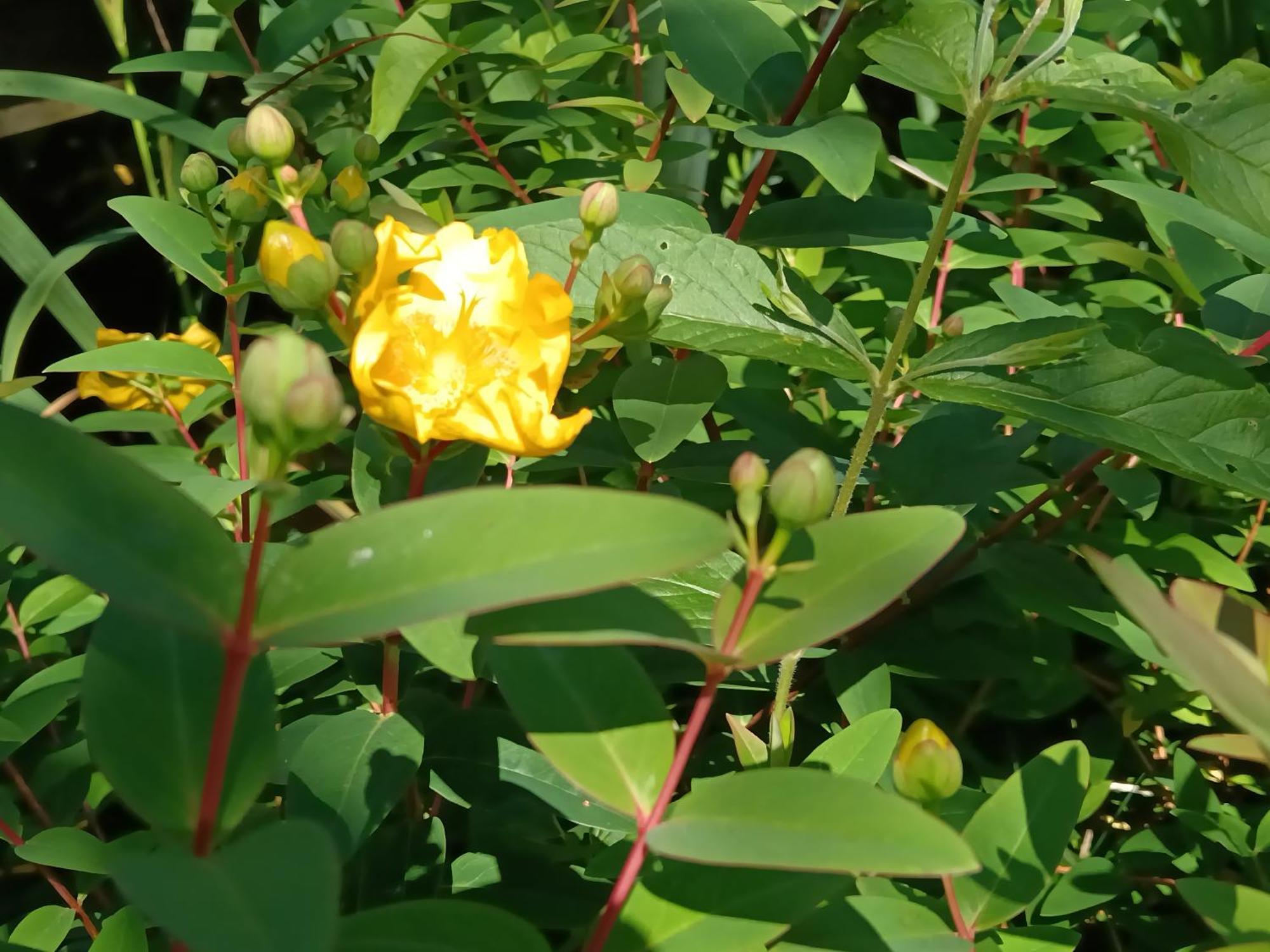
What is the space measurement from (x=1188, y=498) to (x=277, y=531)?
0.71 m

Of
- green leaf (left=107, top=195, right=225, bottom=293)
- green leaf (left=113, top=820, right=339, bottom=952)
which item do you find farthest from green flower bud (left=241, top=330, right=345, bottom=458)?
green leaf (left=107, top=195, right=225, bottom=293)

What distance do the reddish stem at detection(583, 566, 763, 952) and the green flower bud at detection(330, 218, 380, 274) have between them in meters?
0.19

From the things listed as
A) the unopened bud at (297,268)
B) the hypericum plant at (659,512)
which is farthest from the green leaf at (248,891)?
the unopened bud at (297,268)

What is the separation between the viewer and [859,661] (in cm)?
61

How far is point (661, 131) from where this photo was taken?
0.76 m

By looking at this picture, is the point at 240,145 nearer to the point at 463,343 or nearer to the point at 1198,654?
the point at 463,343

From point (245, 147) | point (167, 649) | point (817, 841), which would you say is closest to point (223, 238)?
point (245, 147)

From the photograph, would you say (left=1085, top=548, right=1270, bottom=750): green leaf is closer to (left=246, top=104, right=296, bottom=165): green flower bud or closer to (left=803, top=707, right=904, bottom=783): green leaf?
(left=803, top=707, right=904, bottom=783): green leaf

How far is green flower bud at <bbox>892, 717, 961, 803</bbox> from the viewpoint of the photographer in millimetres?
389

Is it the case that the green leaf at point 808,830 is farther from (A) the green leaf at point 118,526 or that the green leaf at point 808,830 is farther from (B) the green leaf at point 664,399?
(B) the green leaf at point 664,399

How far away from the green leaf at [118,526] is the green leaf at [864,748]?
271 mm

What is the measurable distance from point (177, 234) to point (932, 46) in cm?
48

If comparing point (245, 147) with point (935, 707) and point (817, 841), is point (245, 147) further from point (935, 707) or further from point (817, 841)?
point (935, 707)

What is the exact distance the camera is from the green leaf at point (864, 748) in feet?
1.44
